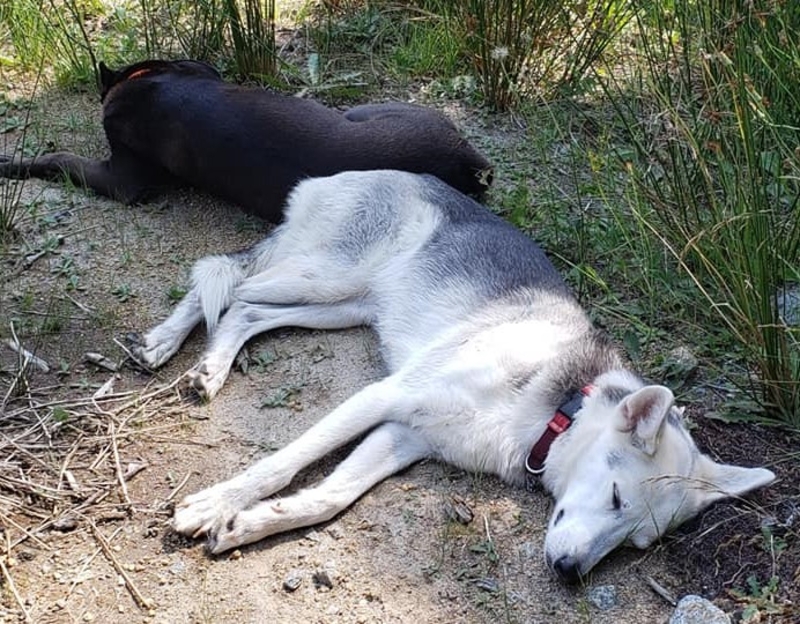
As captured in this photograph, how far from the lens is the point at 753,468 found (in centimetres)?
365

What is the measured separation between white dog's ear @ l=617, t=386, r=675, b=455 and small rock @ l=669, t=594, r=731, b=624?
18.5 inches

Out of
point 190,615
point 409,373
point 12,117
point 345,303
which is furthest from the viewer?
point 12,117

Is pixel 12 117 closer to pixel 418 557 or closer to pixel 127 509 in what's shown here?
pixel 127 509

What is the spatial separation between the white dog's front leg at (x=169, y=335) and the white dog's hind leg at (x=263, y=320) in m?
0.13

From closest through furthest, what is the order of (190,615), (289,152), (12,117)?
(190,615) < (289,152) < (12,117)

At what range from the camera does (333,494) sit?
3676mm

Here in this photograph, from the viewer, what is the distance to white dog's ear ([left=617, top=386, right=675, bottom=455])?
3.42m

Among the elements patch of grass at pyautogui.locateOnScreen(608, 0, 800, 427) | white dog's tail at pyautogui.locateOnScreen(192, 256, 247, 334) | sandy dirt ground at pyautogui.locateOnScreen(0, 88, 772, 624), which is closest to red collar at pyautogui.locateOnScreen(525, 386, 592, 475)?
sandy dirt ground at pyautogui.locateOnScreen(0, 88, 772, 624)

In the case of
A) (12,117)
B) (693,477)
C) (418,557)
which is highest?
(12,117)

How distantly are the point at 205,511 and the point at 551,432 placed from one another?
3.99 feet

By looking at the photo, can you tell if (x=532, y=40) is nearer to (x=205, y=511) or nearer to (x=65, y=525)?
(x=205, y=511)

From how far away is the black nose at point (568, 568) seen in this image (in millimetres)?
3350

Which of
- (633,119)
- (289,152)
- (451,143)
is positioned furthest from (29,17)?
(633,119)

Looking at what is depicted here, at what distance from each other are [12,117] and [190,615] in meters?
3.66
